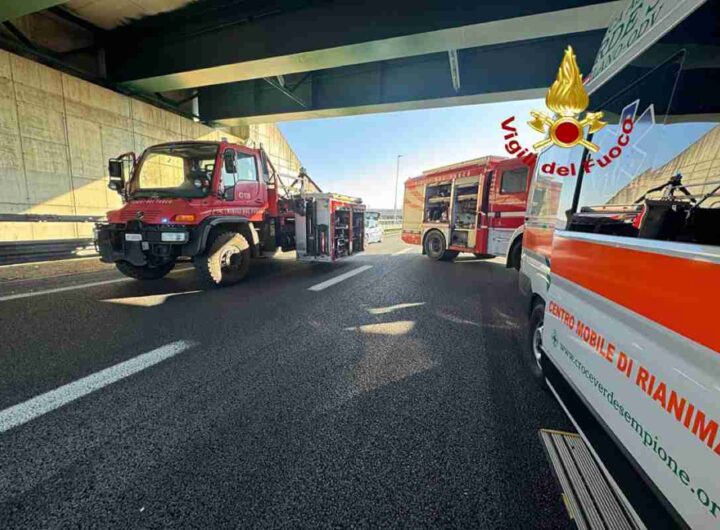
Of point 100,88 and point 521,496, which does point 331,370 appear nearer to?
point 521,496

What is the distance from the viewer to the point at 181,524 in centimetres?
136

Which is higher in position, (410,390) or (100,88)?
(100,88)

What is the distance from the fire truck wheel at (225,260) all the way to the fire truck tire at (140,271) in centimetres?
89

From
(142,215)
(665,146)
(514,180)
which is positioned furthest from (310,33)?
(665,146)

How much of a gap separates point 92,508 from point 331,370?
165 cm

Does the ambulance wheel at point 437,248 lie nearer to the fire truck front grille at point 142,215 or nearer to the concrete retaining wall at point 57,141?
the concrete retaining wall at point 57,141

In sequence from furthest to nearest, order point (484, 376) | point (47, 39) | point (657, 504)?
point (47, 39) → point (484, 376) → point (657, 504)

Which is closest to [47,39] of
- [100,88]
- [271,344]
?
[100,88]

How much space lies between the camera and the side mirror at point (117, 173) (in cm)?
596

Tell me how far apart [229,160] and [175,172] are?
1185 mm

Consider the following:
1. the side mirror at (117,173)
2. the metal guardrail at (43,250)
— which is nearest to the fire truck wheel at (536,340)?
the side mirror at (117,173)

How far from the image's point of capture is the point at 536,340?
9.09 ft

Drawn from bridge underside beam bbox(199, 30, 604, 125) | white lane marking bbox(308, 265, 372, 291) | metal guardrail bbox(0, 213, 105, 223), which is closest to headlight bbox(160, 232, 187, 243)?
white lane marking bbox(308, 265, 372, 291)

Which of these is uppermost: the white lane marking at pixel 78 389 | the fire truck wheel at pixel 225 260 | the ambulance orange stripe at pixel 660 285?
the ambulance orange stripe at pixel 660 285
